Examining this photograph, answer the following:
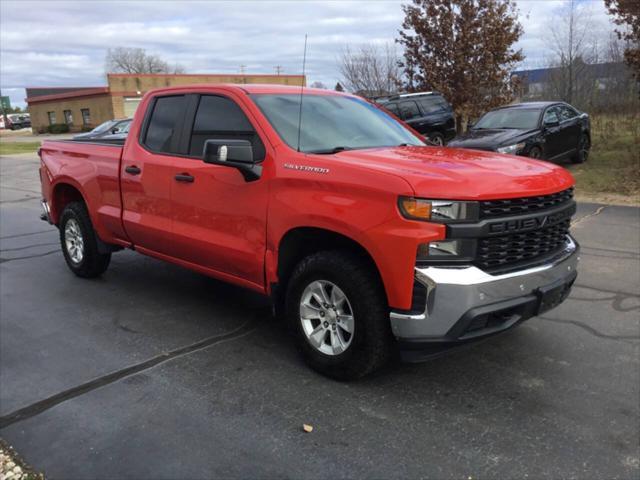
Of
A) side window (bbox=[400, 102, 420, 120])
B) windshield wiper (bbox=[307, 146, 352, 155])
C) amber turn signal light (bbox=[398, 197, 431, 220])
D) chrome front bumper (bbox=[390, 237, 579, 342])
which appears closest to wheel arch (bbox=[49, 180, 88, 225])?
windshield wiper (bbox=[307, 146, 352, 155])

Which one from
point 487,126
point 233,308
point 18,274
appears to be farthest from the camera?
point 487,126

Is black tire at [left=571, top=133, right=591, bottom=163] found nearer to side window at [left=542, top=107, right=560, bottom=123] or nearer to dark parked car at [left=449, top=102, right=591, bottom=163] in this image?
dark parked car at [left=449, top=102, right=591, bottom=163]

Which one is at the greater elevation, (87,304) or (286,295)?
(286,295)

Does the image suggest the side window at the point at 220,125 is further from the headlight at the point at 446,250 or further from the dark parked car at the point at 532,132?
the dark parked car at the point at 532,132

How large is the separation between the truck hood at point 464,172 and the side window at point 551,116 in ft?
30.9

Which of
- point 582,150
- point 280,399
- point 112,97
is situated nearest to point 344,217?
point 280,399

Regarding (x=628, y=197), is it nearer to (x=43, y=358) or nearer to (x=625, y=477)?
(x=625, y=477)

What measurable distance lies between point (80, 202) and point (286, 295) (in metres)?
3.30

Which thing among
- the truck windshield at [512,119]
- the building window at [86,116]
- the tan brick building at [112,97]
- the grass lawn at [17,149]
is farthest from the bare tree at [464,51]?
the building window at [86,116]

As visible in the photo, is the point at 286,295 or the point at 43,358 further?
the point at 43,358

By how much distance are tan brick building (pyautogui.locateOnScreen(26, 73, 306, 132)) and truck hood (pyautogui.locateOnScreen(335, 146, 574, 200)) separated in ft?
146

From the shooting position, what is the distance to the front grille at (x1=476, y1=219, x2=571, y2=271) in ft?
10.6

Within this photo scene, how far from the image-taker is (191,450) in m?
3.03

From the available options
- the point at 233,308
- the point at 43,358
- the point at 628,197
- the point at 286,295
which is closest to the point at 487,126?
the point at 628,197
